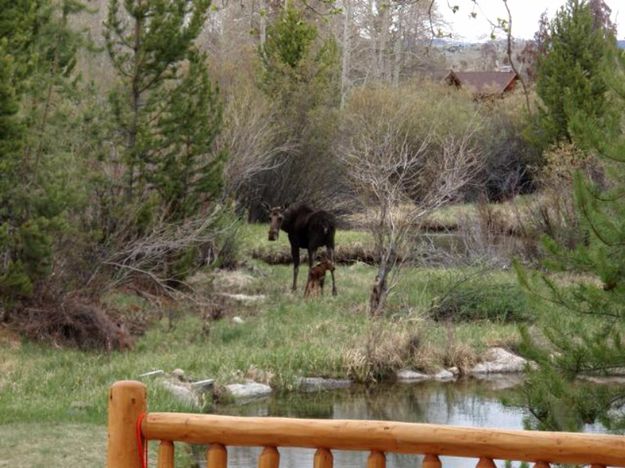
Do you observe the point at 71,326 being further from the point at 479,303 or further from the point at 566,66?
the point at 566,66

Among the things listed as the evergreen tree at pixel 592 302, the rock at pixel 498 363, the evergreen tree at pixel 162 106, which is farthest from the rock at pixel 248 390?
the evergreen tree at pixel 592 302

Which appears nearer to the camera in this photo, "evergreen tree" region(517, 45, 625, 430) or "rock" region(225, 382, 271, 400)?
"evergreen tree" region(517, 45, 625, 430)

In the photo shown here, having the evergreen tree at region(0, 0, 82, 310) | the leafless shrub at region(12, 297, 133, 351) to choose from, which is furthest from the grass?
the evergreen tree at region(0, 0, 82, 310)

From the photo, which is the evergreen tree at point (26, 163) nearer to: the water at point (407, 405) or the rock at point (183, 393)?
the rock at point (183, 393)

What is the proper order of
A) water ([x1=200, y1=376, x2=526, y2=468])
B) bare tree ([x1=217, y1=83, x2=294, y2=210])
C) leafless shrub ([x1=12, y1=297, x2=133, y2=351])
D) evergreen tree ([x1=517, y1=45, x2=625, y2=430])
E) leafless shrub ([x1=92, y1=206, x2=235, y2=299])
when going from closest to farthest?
evergreen tree ([x1=517, y1=45, x2=625, y2=430])
water ([x1=200, y1=376, x2=526, y2=468])
leafless shrub ([x1=12, y1=297, x2=133, y2=351])
leafless shrub ([x1=92, y1=206, x2=235, y2=299])
bare tree ([x1=217, y1=83, x2=294, y2=210])

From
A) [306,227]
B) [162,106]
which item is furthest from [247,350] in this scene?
[306,227]

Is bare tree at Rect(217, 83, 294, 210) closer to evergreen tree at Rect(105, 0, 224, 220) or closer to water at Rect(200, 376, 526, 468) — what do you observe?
evergreen tree at Rect(105, 0, 224, 220)

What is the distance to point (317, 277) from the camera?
75.4ft

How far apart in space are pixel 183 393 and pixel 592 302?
6.76 metres

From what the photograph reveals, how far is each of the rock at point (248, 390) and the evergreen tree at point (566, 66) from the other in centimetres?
2609

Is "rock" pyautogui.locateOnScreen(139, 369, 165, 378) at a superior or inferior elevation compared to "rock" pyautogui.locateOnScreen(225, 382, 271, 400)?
superior

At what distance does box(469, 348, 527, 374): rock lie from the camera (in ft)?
62.4

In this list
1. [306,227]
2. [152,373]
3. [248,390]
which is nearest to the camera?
[152,373]

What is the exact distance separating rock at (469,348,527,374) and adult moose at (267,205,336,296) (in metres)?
6.09
